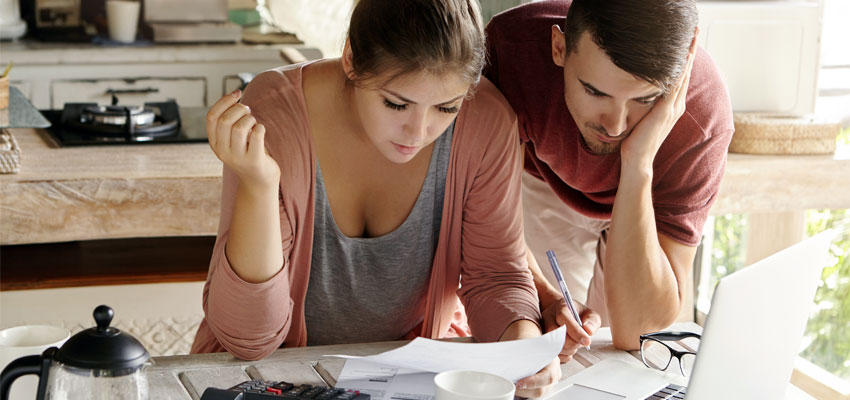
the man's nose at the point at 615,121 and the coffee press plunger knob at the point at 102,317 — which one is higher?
the man's nose at the point at 615,121

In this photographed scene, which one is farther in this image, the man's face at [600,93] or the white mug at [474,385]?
the man's face at [600,93]

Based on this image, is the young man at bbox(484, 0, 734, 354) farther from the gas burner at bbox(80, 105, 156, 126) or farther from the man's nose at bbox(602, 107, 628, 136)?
the gas burner at bbox(80, 105, 156, 126)

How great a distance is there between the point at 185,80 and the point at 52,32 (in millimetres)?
691

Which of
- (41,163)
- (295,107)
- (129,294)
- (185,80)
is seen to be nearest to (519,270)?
(295,107)

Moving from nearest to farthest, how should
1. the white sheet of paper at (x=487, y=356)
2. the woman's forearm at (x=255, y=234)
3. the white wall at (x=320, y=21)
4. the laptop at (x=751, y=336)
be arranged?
the laptop at (x=751, y=336)
the white sheet of paper at (x=487, y=356)
the woman's forearm at (x=255, y=234)
the white wall at (x=320, y=21)

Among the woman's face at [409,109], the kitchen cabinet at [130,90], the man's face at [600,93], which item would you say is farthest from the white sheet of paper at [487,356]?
the kitchen cabinet at [130,90]

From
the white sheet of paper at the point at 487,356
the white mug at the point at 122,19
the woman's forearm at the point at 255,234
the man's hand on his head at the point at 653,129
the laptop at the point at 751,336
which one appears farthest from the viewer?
the white mug at the point at 122,19

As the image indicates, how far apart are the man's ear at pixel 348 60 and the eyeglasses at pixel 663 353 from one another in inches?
21.6

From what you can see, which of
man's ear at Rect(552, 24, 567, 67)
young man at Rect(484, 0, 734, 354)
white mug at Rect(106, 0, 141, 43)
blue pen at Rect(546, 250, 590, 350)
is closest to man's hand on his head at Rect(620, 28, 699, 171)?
young man at Rect(484, 0, 734, 354)

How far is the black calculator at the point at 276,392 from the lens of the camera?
0.96 m

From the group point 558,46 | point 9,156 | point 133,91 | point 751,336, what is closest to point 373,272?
point 558,46

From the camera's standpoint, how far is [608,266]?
4.94ft

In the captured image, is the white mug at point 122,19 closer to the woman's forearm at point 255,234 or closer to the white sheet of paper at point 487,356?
the woman's forearm at point 255,234

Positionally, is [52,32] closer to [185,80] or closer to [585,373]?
[185,80]
